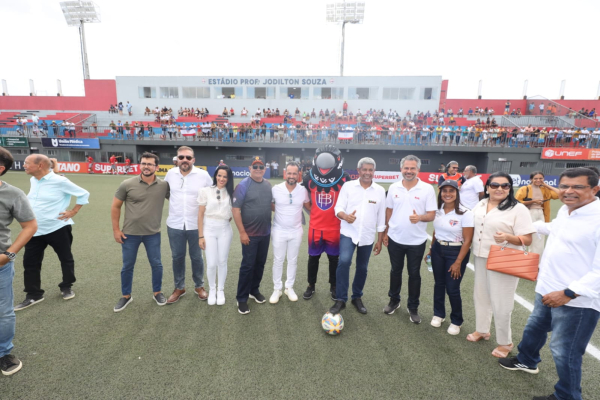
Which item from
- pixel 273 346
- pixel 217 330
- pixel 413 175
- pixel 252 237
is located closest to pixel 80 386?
pixel 217 330

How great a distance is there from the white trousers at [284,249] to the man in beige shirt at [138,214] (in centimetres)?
162

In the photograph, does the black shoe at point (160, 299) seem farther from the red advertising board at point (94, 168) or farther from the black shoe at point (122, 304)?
the red advertising board at point (94, 168)

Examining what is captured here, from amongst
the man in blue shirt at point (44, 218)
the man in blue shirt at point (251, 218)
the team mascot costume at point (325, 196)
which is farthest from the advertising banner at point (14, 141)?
the team mascot costume at point (325, 196)

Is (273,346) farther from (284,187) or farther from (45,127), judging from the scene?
(45,127)

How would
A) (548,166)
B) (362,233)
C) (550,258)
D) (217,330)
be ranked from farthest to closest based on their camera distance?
(548,166) → (362,233) → (217,330) → (550,258)

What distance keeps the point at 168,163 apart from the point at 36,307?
2379 cm

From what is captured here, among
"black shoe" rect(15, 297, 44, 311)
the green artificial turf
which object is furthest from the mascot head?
"black shoe" rect(15, 297, 44, 311)

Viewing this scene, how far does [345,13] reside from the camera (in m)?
36.8

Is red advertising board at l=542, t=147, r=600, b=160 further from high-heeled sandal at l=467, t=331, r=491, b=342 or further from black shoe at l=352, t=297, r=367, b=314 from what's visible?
black shoe at l=352, t=297, r=367, b=314

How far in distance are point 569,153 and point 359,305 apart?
25.8 m

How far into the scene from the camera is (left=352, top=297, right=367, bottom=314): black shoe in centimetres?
408

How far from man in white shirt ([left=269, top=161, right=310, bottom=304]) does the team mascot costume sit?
18cm

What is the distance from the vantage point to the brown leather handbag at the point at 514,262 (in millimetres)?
2848

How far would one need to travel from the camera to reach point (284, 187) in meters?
4.14
